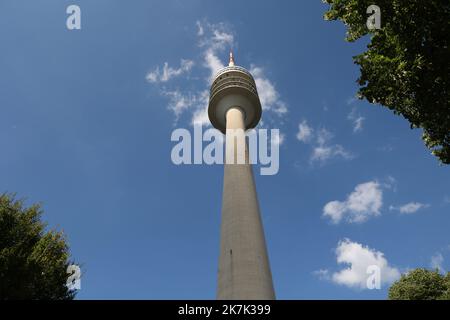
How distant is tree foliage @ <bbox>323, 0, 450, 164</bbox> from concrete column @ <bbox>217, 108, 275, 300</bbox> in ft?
34.6

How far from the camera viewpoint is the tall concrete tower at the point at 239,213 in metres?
21.1

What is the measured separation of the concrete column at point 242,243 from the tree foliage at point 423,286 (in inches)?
1157

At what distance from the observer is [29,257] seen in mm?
24781

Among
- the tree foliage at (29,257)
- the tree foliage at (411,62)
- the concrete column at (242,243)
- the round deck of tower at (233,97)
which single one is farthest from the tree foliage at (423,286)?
the tree foliage at (29,257)

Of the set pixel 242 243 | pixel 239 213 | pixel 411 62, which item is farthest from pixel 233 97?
pixel 411 62

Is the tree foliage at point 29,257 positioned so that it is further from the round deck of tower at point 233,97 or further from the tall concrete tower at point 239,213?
the round deck of tower at point 233,97

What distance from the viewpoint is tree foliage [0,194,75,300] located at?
23797 millimetres

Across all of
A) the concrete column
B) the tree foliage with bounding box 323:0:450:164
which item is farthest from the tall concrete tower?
the tree foliage with bounding box 323:0:450:164

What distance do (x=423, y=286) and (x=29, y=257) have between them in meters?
43.1

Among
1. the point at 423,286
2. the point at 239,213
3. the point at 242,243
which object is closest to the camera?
the point at 242,243

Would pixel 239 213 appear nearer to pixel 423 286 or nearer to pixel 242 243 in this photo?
pixel 242 243
